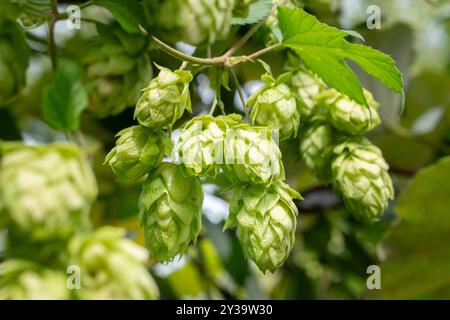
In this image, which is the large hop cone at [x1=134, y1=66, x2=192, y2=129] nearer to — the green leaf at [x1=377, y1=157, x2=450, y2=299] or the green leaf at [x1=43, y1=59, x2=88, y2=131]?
the green leaf at [x1=43, y1=59, x2=88, y2=131]

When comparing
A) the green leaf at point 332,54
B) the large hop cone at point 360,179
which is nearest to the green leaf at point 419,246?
the large hop cone at point 360,179

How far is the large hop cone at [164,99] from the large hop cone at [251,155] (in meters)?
0.07

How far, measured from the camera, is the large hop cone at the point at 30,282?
0.96m

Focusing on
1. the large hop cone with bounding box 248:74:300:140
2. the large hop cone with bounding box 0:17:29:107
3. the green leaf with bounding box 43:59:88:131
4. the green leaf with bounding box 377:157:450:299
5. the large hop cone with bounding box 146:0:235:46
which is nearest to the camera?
the large hop cone with bounding box 146:0:235:46

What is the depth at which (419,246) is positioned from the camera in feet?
4.76

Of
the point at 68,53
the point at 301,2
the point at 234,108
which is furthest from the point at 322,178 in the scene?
the point at 68,53

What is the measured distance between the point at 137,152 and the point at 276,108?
185 millimetres

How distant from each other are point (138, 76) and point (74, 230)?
25 cm

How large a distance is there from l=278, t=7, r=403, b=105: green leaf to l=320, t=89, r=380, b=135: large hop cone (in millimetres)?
78

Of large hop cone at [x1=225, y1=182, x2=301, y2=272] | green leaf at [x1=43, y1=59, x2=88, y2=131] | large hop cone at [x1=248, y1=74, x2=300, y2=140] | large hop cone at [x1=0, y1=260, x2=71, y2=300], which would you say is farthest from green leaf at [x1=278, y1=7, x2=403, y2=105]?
large hop cone at [x1=0, y1=260, x2=71, y2=300]

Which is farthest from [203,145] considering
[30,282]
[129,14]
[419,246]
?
[419,246]

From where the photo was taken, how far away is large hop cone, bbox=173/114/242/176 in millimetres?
833

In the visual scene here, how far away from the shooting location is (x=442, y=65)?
88.1 inches
